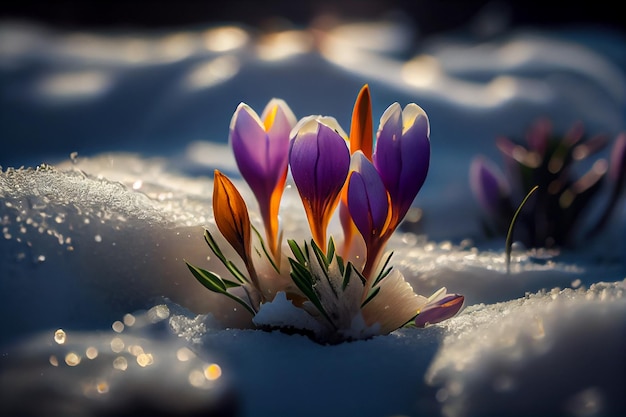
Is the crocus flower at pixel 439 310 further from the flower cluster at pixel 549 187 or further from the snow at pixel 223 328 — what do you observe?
the flower cluster at pixel 549 187

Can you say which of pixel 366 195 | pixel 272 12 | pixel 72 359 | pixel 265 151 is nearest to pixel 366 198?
pixel 366 195

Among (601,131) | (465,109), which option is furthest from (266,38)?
(601,131)

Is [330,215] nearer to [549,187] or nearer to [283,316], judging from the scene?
[283,316]

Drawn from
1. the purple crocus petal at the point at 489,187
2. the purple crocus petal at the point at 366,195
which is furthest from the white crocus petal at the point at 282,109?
the purple crocus petal at the point at 489,187

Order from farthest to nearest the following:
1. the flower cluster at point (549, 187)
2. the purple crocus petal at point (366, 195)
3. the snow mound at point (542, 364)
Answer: the flower cluster at point (549, 187)
the purple crocus petal at point (366, 195)
the snow mound at point (542, 364)

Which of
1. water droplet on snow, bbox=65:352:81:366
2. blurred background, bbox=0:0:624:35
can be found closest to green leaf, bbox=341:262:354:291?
water droplet on snow, bbox=65:352:81:366

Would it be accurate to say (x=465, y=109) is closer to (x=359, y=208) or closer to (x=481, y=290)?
(x=481, y=290)
